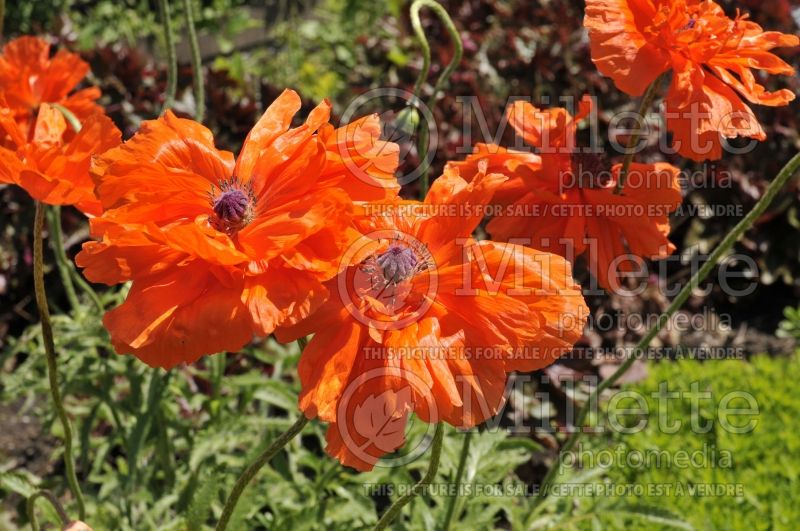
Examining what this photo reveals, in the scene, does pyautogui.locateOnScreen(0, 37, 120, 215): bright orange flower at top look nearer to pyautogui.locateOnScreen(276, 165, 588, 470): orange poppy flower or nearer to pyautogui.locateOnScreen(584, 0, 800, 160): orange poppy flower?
pyautogui.locateOnScreen(276, 165, 588, 470): orange poppy flower

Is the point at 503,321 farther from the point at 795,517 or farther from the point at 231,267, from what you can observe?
the point at 795,517

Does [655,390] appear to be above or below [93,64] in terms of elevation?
below

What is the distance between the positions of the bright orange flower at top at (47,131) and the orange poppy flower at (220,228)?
0.75 ft

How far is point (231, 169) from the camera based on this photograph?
4.01 feet

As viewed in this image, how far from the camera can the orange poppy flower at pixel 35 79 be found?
1.99m

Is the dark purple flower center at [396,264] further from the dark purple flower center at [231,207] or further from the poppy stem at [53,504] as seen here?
the poppy stem at [53,504]

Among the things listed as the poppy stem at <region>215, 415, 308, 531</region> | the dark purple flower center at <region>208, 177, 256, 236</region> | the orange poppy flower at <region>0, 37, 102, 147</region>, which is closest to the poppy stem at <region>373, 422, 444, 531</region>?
the poppy stem at <region>215, 415, 308, 531</region>

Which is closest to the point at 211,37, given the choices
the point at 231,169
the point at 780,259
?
the point at 780,259

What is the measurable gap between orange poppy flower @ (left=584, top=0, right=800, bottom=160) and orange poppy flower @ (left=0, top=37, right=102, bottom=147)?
3.90ft

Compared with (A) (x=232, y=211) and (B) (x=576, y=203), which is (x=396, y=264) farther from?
(B) (x=576, y=203)

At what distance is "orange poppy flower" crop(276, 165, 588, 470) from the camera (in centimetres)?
106

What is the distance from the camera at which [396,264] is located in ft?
3.69

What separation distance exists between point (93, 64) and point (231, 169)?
2680 millimetres

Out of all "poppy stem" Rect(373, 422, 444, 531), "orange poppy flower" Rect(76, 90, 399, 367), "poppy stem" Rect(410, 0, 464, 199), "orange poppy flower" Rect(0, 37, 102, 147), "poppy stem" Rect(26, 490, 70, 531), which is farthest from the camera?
"orange poppy flower" Rect(0, 37, 102, 147)
